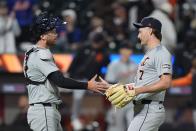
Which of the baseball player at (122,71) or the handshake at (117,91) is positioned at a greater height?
the handshake at (117,91)

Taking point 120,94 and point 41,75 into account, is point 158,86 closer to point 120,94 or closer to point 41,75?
point 120,94

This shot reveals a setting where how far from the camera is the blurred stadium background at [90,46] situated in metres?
13.5

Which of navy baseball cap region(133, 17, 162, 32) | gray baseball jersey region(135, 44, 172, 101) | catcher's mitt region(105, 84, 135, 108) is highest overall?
navy baseball cap region(133, 17, 162, 32)

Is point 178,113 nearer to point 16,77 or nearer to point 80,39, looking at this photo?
point 80,39

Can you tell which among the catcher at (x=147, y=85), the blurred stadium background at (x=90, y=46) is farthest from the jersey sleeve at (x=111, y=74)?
the catcher at (x=147, y=85)

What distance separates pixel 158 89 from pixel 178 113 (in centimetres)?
763

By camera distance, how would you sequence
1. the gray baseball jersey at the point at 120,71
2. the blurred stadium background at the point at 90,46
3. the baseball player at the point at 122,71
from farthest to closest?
the blurred stadium background at the point at 90,46, the gray baseball jersey at the point at 120,71, the baseball player at the point at 122,71

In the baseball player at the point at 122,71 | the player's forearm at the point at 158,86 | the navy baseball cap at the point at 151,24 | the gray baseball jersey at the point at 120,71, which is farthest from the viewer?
the gray baseball jersey at the point at 120,71

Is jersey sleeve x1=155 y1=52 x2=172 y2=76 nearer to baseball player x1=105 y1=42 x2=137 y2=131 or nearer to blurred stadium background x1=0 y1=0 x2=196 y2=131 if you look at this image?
baseball player x1=105 y1=42 x2=137 y2=131

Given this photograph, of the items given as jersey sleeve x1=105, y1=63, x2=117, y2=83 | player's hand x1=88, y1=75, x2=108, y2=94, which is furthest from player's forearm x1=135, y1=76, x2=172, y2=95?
jersey sleeve x1=105, y1=63, x2=117, y2=83

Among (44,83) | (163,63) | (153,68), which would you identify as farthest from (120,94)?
(44,83)

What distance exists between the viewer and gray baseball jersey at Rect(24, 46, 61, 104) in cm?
760

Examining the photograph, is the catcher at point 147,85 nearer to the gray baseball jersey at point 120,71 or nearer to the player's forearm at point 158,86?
the player's forearm at point 158,86

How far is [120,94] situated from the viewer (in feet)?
25.1
